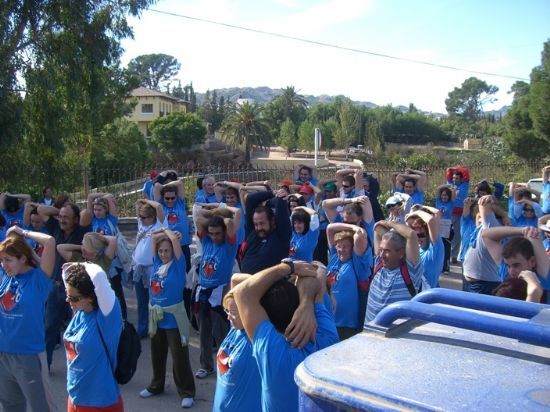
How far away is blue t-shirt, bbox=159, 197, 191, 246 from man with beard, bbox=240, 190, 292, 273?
290 centimetres

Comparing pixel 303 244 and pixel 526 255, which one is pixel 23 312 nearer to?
pixel 303 244

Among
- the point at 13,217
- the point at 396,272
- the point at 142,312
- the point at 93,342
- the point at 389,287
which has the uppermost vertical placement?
the point at 396,272

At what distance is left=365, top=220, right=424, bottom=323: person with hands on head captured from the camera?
4215mm

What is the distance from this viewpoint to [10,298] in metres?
4.18

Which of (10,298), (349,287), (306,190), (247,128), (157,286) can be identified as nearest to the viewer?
(10,298)

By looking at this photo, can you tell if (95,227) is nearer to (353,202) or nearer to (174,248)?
(174,248)

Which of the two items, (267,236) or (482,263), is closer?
(267,236)

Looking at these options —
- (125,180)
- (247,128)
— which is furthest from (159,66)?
(125,180)

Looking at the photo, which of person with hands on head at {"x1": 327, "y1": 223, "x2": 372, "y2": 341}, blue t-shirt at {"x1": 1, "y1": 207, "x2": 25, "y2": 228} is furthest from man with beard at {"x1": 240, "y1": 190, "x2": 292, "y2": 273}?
blue t-shirt at {"x1": 1, "y1": 207, "x2": 25, "y2": 228}

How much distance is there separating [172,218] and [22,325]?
3.95 metres

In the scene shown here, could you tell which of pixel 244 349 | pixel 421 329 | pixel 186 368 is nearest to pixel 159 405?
pixel 186 368

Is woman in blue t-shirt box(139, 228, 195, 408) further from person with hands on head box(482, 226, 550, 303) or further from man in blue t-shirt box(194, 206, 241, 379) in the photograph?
person with hands on head box(482, 226, 550, 303)

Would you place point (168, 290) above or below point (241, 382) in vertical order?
below

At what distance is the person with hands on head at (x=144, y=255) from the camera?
645 cm
